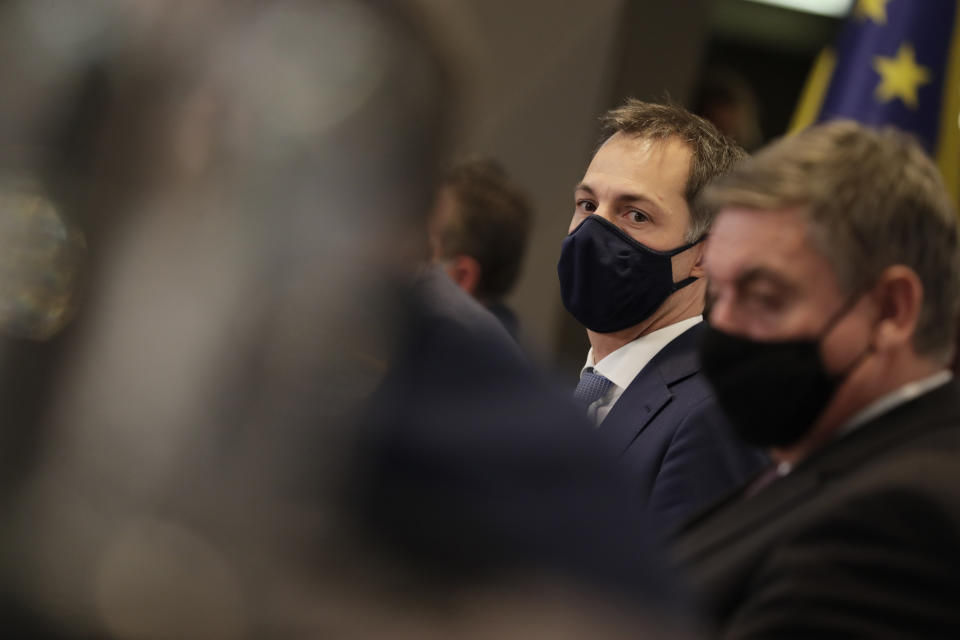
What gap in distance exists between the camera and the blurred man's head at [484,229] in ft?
12.0

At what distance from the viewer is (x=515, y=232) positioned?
3.78m

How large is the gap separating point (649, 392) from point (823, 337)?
0.65 meters

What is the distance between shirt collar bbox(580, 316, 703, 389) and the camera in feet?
7.70

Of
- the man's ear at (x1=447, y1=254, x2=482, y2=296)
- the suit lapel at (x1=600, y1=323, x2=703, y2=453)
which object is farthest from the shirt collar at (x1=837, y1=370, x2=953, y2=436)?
the man's ear at (x1=447, y1=254, x2=482, y2=296)

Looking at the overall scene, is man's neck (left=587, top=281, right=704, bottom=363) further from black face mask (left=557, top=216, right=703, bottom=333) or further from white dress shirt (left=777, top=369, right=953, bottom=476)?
white dress shirt (left=777, top=369, right=953, bottom=476)

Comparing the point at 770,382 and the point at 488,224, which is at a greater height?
the point at 770,382

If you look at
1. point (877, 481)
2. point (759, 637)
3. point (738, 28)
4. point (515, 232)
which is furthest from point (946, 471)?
point (738, 28)

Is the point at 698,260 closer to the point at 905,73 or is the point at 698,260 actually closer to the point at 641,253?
the point at 641,253

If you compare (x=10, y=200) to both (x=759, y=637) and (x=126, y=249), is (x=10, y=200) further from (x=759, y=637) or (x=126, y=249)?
(x=759, y=637)

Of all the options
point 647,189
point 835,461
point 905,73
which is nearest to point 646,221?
point 647,189

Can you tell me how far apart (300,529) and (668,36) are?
5014 millimetres

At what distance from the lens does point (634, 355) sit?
7.77 ft

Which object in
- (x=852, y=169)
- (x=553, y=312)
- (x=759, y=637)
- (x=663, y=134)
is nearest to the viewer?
(x=759, y=637)

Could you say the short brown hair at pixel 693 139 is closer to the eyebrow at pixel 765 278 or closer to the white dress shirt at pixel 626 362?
the white dress shirt at pixel 626 362
